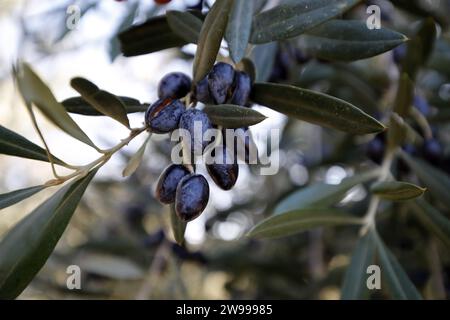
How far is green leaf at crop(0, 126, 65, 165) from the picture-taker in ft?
2.67

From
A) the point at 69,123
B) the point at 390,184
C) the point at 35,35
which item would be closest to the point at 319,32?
the point at 390,184

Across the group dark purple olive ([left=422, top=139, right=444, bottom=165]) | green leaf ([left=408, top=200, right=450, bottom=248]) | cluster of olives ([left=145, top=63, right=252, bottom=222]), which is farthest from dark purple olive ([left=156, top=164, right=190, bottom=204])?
dark purple olive ([left=422, top=139, right=444, bottom=165])

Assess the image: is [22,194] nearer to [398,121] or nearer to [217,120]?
[217,120]

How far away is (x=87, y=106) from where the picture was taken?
0.86 meters

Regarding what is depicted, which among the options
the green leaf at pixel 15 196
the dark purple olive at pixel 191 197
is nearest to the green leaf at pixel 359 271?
the dark purple olive at pixel 191 197

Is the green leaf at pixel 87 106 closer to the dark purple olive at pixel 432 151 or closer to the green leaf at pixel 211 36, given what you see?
the green leaf at pixel 211 36

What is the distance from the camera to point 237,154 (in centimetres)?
79

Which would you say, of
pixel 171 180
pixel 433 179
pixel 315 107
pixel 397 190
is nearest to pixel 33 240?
A: pixel 171 180

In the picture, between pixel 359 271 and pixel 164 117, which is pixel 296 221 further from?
pixel 164 117

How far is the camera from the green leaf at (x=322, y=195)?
3.77 ft

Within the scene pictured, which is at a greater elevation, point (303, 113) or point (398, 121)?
point (398, 121)

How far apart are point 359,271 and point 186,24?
533mm

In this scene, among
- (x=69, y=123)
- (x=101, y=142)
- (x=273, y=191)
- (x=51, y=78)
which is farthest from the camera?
(x=51, y=78)
